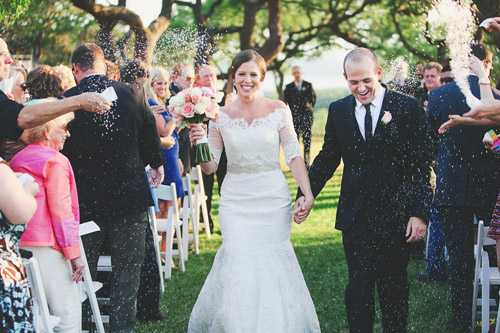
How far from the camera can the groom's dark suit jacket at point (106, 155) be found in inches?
183

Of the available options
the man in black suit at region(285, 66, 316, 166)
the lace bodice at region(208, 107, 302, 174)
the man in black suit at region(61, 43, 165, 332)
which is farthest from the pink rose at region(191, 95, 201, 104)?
the man in black suit at region(285, 66, 316, 166)

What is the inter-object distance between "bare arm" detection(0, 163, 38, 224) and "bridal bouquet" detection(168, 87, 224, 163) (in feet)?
6.17

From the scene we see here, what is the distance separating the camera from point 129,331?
4871 millimetres

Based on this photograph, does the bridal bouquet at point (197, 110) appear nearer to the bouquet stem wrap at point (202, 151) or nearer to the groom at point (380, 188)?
the bouquet stem wrap at point (202, 151)

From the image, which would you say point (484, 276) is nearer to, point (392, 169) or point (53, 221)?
point (392, 169)

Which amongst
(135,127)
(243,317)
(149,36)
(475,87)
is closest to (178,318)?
(243,317)

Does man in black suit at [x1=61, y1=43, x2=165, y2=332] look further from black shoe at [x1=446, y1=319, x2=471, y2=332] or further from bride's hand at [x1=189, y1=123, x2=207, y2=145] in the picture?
black shoe at [x1=446, y1=319, x2=471, y2=332]

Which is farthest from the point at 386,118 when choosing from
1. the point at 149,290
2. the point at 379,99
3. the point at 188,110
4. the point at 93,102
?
the point at 149,290

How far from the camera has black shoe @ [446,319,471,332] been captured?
5340 millimetres

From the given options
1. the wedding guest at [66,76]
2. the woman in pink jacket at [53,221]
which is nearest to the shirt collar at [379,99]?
the woman in pink jacket at [53,221]

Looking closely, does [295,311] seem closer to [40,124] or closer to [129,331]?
[129,331]

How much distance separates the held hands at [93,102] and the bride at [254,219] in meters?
1.26

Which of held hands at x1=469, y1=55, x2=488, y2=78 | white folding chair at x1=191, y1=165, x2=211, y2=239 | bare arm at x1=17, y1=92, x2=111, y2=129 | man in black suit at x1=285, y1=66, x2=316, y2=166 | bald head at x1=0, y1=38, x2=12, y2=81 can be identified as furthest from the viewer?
man in black suit at x1=285, y1=66, x2=316, y2=166

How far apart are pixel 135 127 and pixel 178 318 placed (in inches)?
84.4
